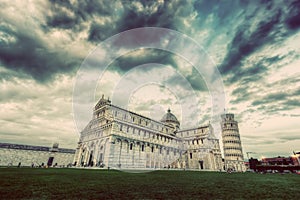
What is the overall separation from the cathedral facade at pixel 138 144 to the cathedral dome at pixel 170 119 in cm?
→ 43

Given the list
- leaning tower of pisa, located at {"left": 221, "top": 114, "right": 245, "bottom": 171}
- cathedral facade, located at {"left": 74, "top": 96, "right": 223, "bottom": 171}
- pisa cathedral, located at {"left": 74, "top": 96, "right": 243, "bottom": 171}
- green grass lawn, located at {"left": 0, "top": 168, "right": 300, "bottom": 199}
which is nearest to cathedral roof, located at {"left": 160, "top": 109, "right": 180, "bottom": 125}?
pisa cathedral, located at {"left": 74, "top": 96, "right": 243, "bottom": 171}

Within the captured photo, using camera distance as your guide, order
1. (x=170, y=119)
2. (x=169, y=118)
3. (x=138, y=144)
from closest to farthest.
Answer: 1. (x=138, y=144)
2. (x=170, y=119)
3. (x=169, y=118)

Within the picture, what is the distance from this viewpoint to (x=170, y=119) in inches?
2630

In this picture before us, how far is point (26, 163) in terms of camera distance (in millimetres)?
44219

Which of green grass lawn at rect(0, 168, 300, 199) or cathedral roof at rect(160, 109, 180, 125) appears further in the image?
cathedral roof at rect(160, 109, 180, 125)

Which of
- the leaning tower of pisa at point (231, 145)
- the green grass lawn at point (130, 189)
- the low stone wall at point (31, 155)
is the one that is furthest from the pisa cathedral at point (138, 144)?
the green grass lawn at point (130, 189)

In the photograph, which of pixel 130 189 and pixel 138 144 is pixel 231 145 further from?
pixel 130 189

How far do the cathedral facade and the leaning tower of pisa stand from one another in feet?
50.1

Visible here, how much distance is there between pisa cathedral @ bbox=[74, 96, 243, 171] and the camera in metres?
35.9

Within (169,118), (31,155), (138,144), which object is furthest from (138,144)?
(31,155)

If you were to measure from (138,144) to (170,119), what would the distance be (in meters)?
28.6

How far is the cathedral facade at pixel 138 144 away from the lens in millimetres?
35906

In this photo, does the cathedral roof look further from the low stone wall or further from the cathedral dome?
the low stone wall

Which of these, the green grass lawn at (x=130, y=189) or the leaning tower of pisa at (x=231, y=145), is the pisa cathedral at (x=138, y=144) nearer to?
the leaning tower of pisa at (x=231, y=145)
